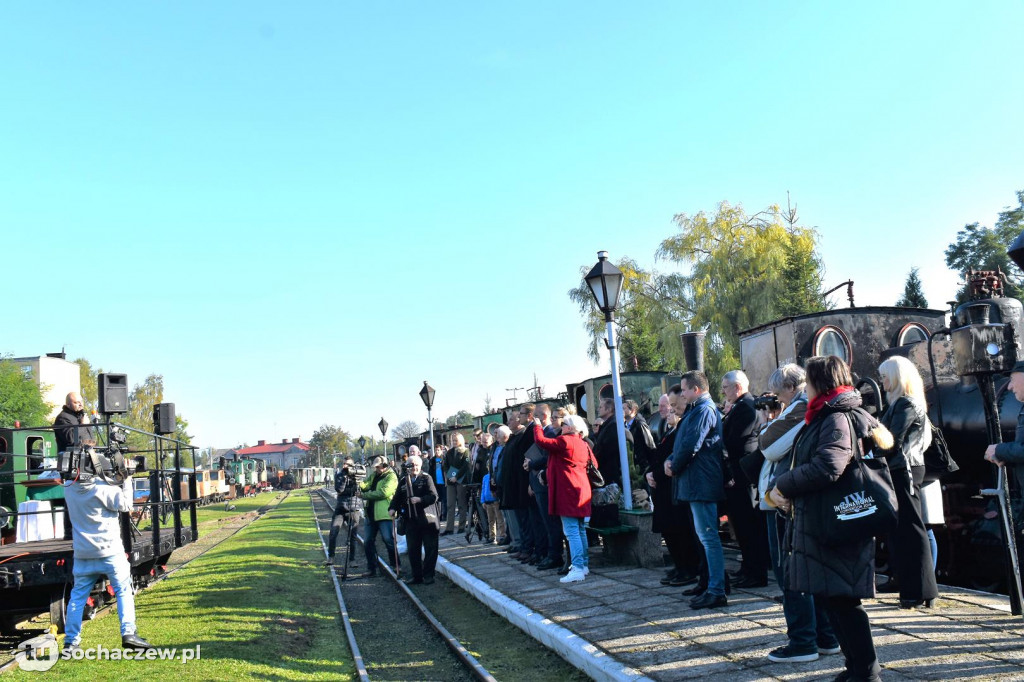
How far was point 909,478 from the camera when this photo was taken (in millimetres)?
5883

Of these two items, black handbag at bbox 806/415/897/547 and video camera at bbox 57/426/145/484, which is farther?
video camera at bbox 57/426/145/484

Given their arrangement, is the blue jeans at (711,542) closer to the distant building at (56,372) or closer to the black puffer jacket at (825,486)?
the black puffer jacket at (825,486)

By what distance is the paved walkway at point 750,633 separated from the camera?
477cm

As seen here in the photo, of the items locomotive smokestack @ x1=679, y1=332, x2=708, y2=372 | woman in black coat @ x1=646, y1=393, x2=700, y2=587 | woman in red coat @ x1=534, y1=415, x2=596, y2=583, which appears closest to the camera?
woman in black coat @ x1=646, y1=393, x2=700, y2=587

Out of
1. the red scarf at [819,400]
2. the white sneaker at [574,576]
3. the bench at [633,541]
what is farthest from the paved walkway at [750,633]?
the red scarf at [819,400]

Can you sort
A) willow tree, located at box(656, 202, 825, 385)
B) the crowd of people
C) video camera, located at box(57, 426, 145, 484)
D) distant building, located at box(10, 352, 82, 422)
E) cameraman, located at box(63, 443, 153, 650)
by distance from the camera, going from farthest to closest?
distant building, located at box(10, 352, 82, 422), willow tree, located at box(656, 202, 825, 385), video camera, located at box(57, 426, 145, 484), cameraman, located at box(63, 443, 153, 650), the crowd of people

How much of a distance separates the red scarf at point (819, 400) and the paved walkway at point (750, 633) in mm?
1573

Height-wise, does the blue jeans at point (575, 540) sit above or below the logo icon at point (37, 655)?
above

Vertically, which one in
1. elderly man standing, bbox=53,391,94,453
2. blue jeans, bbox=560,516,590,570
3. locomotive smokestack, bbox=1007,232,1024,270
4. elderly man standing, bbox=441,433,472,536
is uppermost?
locomotive smokestack, bbox=1007,232,1024,270

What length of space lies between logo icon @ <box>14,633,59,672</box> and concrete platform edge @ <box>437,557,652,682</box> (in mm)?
4106

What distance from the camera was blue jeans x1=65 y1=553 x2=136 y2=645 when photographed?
23.3ft

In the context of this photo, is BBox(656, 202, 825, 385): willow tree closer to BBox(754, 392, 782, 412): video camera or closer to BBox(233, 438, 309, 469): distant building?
BBox(754, 392, 782, 412): video camera

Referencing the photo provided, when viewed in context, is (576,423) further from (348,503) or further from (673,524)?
(348,503)

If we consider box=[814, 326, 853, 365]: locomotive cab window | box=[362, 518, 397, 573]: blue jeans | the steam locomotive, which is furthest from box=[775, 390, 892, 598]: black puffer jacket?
box=[362, 518, 397, 573]: blue jeans
